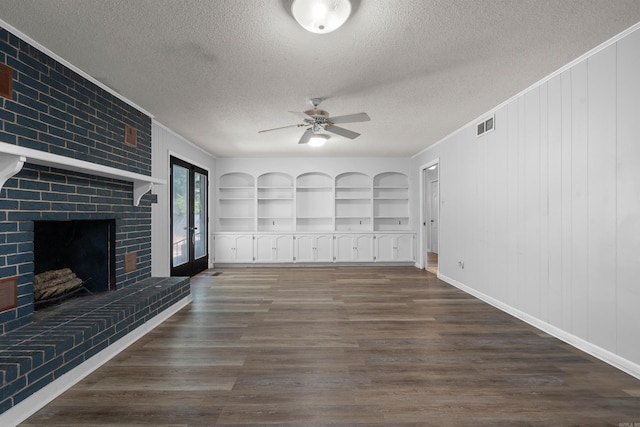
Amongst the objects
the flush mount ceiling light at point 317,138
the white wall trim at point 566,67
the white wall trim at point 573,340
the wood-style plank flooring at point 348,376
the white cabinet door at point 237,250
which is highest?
the white wall trim at point 566,67

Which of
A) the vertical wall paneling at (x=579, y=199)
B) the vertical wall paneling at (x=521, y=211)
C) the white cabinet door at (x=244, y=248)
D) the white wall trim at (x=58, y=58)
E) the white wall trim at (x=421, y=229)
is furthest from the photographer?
the white cabinet door at (x=244, y=248)

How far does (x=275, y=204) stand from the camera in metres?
7.58

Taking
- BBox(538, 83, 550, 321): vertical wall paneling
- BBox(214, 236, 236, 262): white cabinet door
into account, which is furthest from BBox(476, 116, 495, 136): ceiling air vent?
BBox(214, 236, 236, 262): white cabinet door

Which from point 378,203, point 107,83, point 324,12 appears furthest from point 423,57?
point 378,203

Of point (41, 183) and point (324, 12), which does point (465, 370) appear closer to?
point (324, 12)

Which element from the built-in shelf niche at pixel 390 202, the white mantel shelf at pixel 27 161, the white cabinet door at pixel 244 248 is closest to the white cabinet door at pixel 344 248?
the built-in shelf niche at pixel 390 202

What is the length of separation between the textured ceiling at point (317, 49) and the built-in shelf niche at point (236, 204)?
11.3 ft

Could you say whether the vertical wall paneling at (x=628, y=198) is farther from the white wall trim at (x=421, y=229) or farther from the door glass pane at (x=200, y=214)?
the door glass pane at (x=200, y=214)

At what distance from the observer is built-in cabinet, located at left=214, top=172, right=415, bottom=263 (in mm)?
7191

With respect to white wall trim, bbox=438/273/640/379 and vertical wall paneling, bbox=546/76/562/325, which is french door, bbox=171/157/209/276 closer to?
Result: white wall trim, bbox=438/273/640/379

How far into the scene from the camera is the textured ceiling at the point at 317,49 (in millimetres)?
2055

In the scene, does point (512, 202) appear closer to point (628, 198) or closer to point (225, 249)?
point (628, 198)

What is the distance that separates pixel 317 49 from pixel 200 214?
4.86m

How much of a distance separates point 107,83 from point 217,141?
2.51 meters
